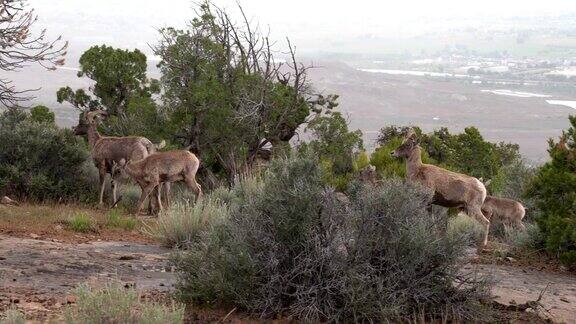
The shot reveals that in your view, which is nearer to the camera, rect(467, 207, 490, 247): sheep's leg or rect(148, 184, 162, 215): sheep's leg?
rect(467, 207, 490, 247): sheep's leg

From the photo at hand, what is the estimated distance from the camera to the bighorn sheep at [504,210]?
16266 mm

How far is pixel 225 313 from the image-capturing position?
26.1ft

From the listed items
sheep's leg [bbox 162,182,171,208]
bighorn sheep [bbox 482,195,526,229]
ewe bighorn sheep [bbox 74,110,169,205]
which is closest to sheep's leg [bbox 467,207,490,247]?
bighorn sheep [bbox 482,195,526,229]

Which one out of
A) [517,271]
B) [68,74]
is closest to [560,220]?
[517,271]

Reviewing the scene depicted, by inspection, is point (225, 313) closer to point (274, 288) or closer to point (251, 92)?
point (274, 288)

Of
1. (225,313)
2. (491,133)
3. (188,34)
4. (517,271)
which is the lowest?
(491,133)

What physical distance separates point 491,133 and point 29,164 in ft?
124

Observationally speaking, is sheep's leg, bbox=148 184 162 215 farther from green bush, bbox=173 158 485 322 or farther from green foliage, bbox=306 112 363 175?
green bush, bbox=173 158 485 322

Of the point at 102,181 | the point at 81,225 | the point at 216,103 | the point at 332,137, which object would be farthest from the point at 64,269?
the point at 332,137

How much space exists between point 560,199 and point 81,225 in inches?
293

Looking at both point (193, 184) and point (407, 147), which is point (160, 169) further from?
point (407, 147)

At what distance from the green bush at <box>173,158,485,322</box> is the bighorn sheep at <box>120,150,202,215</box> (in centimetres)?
786

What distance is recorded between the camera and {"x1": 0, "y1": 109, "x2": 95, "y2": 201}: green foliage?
58.8 ft

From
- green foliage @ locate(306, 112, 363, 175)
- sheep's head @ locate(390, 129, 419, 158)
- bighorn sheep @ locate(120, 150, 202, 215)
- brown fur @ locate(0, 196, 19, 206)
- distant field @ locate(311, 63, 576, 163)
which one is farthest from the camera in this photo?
distant field @ locate(311, 63, 576, 163)
